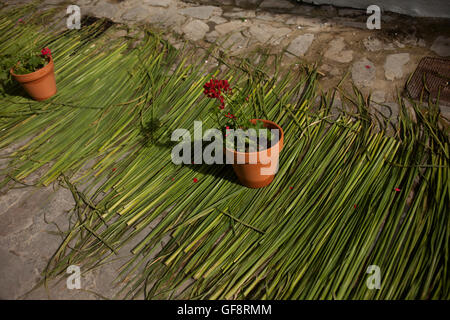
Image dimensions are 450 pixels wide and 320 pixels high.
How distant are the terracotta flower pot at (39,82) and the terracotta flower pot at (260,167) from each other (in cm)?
190

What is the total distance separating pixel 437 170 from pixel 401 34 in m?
1.61

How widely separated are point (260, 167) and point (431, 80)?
5.27ft

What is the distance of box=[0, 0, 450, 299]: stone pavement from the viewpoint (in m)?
1.87

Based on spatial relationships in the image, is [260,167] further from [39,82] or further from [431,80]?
[39,82]

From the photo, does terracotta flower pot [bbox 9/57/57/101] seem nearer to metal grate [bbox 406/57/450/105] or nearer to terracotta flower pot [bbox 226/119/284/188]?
terracotta flower pot [bbox 226/119/284/188]

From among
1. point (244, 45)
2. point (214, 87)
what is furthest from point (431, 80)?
point (214, 87)

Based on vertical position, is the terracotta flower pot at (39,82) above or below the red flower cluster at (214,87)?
below

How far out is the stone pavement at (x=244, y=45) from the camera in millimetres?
1871

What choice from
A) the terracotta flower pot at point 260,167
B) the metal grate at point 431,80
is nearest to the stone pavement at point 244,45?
the metal grate at point 431,80

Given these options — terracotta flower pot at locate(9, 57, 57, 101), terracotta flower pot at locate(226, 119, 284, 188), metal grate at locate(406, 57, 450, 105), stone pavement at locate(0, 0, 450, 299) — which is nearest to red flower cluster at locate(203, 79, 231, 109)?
terracotta flower pot at locate(226, 119, 284, 188)

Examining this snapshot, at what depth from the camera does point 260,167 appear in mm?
1890

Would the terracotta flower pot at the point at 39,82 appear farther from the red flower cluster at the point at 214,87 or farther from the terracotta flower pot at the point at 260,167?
the terracotta flower pot at the point at 260,167

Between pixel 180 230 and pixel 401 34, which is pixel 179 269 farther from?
pixel 401 34

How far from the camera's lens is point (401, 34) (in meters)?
2.95
